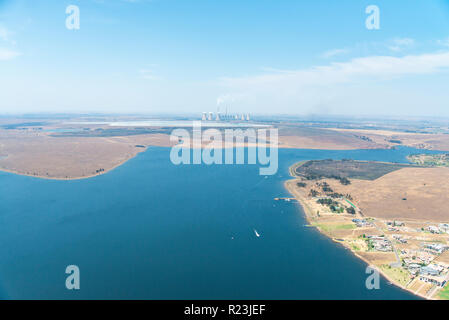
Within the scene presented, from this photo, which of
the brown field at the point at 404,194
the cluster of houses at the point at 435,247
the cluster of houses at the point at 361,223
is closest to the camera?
the cluster of houses at the point at 435,247

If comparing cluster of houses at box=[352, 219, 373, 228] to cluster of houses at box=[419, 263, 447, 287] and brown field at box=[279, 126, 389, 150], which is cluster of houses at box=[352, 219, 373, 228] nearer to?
cluster of houses at box=[419, 263, 447, 287]

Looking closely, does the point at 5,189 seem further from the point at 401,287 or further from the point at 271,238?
the point at 401,287

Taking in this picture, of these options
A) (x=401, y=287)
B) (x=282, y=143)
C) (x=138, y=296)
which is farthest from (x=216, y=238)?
(x=282, y=143)

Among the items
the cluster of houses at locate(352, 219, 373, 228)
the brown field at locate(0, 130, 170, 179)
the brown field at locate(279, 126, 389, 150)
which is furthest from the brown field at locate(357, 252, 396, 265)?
the brown field at locate(279, 126, 389, 150)

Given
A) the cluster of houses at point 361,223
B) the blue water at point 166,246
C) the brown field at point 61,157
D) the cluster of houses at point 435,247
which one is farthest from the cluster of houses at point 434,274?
the brown field at point 61,157

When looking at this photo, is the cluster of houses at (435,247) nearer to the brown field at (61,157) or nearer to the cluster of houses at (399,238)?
the cluster of houses at (399,238)

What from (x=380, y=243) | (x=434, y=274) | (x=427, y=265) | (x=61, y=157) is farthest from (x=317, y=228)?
(x=61, y=157)
